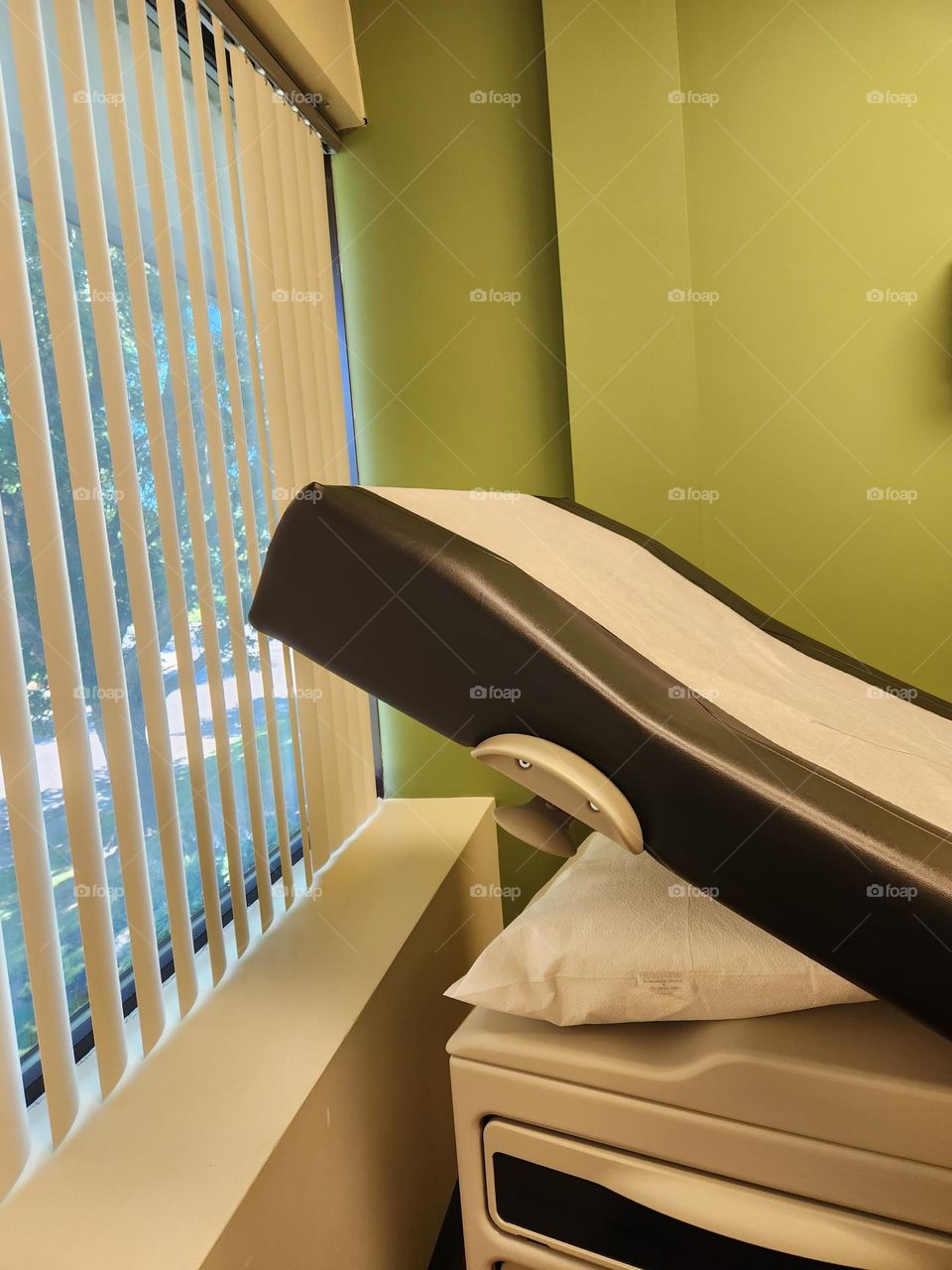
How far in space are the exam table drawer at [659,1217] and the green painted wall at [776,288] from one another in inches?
58.8

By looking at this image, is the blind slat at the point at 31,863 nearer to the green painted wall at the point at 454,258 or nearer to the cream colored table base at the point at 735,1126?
the cream colored table base at the point at 735,1126

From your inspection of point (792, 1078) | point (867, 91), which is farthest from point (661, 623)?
point (867, 91)

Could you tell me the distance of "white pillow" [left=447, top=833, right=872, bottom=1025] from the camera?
2.68 ft

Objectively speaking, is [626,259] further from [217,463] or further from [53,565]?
[53,565]

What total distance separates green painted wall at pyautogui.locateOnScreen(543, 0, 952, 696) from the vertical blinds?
30.2 inches

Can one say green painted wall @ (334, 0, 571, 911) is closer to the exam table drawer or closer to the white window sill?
the white window sill

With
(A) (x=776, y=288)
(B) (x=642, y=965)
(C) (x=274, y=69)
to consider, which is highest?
(C) (x=274, y=69)

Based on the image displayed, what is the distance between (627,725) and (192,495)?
81 centimetres

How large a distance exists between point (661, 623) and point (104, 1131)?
0.88m

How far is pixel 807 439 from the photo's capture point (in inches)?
81.0

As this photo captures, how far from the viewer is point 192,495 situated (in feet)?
4.06

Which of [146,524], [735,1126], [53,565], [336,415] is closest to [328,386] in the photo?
[336,415]

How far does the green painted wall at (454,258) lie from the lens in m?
2.11

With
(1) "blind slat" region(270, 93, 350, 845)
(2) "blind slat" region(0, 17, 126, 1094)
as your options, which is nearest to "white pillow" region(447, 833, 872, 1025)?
(2) "blind slat" region(0, 17, 126, 1094)
